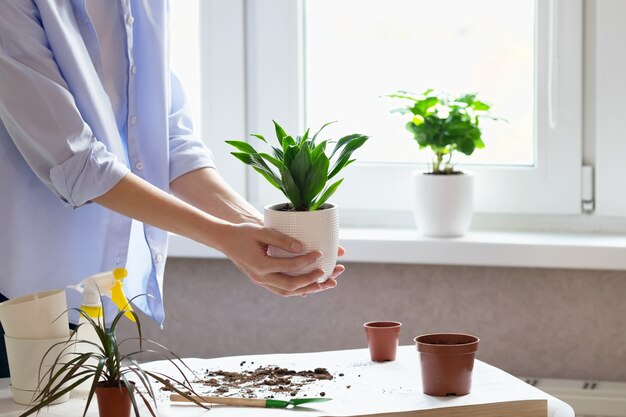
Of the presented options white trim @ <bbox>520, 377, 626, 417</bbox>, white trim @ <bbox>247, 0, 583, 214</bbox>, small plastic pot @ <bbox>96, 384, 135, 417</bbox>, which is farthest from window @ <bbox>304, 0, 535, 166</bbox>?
small plastic pot @ <bbox>96, 384, 135, 417</bbox>

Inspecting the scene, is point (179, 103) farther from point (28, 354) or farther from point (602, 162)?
point (602, 162)

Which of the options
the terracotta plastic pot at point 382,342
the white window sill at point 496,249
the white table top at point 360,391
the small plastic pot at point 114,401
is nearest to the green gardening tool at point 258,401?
the white table top at point 360,391

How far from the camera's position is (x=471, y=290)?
239 cm

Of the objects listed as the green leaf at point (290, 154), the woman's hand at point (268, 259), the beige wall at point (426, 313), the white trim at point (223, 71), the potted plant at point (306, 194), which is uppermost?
the white trim at point (223, 71)

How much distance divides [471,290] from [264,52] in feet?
2.78

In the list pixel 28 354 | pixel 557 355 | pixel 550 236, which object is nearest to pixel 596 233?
pixel 550 236

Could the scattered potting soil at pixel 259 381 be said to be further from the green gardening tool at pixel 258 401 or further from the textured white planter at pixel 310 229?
the textured white planter at pixel 310 229

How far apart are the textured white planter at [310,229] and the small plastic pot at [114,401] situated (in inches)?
14.2

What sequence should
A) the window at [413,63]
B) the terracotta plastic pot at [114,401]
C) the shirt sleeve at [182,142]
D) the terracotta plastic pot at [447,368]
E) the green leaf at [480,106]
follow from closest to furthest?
the terracotta plastic pot at [114,401] → the terracotta plastic pot at [447,368] → the shirt sleeve at [182,142] → the green leaf at [480,106] → the window at [413,63]

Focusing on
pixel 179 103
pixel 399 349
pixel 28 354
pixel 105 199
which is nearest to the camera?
pixel 28 354

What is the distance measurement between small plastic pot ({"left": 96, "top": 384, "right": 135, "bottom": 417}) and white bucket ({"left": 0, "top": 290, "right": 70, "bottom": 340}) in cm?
21

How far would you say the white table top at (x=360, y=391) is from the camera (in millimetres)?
1407

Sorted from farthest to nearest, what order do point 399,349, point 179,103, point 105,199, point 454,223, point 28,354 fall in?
1. point 454,223
2. point 179,103
3. point 399,349
4. point 105,199
5. point 28,354

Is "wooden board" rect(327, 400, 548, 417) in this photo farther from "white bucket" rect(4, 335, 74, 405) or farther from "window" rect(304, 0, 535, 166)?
"window" rect(304, 0, 535, 166)
